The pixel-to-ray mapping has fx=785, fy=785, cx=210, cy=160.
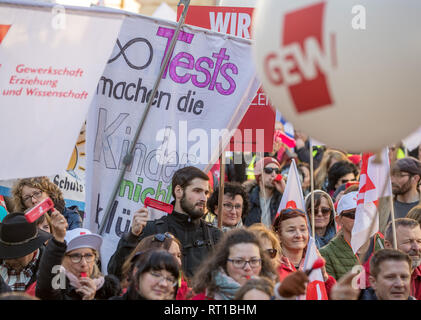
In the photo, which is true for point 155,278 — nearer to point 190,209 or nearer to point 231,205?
Result: point 190,209

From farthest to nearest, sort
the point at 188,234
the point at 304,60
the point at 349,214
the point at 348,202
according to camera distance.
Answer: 1. the point at 348,202
2. the point at 349,214
3. the point at 188,234
4. the point at 304,60

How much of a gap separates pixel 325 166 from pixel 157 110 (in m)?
3.64

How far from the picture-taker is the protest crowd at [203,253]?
3.89 metres

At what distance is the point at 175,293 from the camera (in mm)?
3895

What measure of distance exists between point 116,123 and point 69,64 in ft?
2.45

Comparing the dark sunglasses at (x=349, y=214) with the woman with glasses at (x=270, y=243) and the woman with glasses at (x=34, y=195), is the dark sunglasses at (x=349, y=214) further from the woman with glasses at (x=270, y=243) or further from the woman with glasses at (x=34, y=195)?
the woman with glasses at (x=34, y=195)

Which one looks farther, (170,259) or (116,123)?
(116,123)

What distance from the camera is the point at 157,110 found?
531 cm

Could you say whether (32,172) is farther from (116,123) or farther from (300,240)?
(300,240)

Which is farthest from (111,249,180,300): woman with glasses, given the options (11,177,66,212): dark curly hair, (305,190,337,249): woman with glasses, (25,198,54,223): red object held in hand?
(305,190,337,249): woman with glasses

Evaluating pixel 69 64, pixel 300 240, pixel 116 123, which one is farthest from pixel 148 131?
pixel 300 240

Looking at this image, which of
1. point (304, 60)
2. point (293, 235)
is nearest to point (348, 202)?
point (293, 235)

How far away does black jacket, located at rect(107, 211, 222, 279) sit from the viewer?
16.4 feet

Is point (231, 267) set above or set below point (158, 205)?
below
